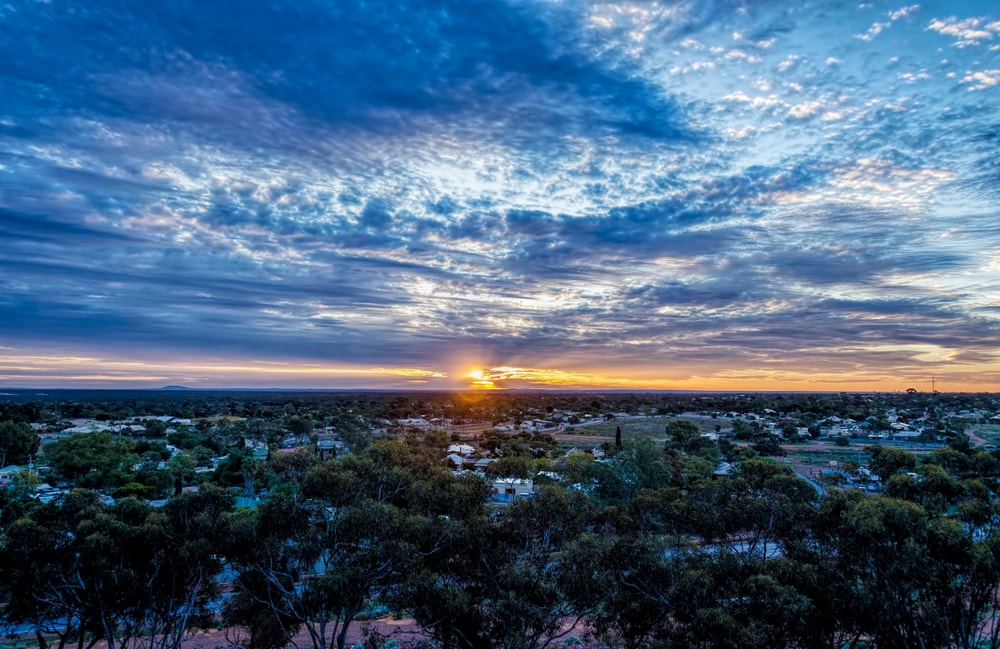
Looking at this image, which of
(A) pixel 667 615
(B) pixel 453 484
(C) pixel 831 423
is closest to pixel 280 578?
(B) pixel 453 484

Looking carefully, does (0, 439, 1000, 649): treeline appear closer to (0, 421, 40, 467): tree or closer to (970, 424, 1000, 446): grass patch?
(0, 421, 40, 467): tree

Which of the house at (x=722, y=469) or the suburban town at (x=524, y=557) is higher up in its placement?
the suburban town at (x=524, y=557)

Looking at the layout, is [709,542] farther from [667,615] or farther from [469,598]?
[469,598]

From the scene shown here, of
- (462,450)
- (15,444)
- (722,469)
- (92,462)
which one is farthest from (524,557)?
(15,444)

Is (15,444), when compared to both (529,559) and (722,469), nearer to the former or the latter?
(529,559)

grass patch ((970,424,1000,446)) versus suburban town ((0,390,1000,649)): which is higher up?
suburban town ((0,390,1000,649))

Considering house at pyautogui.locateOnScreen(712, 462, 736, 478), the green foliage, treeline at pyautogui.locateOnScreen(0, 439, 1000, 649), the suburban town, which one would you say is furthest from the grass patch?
the green foliage

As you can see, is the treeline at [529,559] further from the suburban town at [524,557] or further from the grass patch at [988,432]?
the grass patch at [988,432]

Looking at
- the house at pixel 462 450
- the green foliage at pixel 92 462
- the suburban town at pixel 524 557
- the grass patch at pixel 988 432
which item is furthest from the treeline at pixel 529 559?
the grass patch at pixel 988 432
